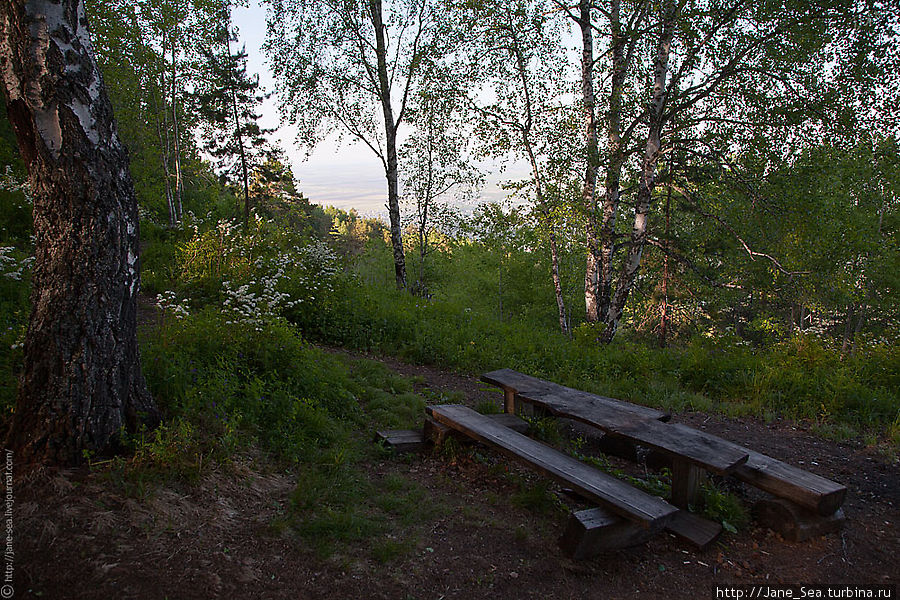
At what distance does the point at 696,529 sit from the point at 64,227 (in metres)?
4.80

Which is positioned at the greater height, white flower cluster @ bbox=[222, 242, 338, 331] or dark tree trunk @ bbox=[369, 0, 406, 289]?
dark tree trunk @ bbox=[369, 0, 406, 289]

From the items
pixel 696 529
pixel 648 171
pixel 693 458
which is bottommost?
pixel 696 529

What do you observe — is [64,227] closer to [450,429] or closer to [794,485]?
[450,429]

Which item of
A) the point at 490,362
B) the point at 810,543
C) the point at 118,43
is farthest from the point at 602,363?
the point at 118,43

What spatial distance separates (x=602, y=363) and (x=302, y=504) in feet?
19.2

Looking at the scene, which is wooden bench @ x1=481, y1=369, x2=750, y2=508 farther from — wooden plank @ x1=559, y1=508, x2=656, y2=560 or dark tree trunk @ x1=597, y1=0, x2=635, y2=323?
dark tree trunk @ x1=597, y1=0, x2=635, y2=323

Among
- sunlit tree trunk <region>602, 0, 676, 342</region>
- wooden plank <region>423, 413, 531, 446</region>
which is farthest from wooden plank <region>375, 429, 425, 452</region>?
sunlit tree trunk <region>602, 0, 676, 342</region>

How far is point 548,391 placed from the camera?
502 centimetres

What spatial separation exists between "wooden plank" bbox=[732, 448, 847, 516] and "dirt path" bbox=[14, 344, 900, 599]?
329 mm

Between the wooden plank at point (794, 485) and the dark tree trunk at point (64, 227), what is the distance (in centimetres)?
464

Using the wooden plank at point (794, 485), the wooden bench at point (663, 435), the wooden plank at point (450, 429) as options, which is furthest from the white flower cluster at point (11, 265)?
the wooden plank at point (794, 485)

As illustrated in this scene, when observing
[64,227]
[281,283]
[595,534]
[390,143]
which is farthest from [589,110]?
[64,227]

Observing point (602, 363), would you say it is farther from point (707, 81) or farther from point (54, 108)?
point (54, 108)

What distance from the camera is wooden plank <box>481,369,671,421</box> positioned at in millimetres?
4402
